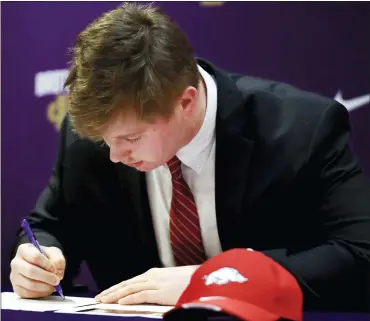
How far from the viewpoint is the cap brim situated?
962 mm

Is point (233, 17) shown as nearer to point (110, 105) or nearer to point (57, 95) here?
point (57, 95)

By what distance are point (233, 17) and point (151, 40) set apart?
0.91 metres

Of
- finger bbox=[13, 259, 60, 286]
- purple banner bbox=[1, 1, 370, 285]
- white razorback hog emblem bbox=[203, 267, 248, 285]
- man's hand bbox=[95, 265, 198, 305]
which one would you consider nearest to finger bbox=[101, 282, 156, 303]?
man's hand bbox=[95, 265, 198, 305]

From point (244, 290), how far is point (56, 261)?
18.5 inches

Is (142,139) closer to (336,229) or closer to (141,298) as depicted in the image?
(141,298)

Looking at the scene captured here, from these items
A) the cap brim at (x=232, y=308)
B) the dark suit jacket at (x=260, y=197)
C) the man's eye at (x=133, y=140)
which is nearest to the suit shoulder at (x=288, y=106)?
the dark suit jacket at (x=260, y=197)

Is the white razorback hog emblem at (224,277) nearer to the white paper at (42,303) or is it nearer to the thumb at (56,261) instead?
the white paper at (42,303)

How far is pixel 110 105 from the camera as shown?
1.24m

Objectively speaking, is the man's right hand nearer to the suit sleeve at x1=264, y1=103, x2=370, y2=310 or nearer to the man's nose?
the man's nose

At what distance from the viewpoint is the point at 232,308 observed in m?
0.97

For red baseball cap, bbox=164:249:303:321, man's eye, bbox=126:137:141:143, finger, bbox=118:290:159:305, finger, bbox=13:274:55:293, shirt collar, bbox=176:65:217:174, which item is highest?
man's eye, bbox=126:137:141:143

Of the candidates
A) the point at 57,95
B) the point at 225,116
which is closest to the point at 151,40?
the point at 225,116

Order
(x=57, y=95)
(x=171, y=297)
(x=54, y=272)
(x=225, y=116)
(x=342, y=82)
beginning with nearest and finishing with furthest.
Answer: (x=171, y=297) < (x=54, y=272) < (x=225, y=116) < (x=342, y=82) < (x=57, y=95)

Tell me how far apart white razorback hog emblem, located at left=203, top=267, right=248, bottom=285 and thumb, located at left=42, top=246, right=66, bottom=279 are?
40 cm
